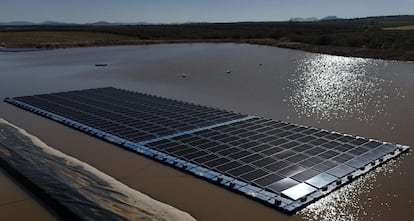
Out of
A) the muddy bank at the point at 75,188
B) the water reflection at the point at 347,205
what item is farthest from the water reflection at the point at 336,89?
the muddy bank at the point at 75,188

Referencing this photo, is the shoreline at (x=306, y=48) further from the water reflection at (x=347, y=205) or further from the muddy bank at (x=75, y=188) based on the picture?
the muddy bank at (x=75, y=188)

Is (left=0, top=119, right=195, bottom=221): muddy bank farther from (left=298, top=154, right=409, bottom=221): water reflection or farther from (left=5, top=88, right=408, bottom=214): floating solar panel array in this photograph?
(left=298, top=154, right=409, bottom=221): water reflection

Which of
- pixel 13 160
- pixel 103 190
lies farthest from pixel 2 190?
pixel 103 190

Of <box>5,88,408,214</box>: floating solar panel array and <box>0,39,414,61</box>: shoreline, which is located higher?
<box>0,39,414,61</box>: shoreline

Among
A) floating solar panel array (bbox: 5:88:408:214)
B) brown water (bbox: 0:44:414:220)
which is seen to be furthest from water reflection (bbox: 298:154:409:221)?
floating solar panel array (bbox: 5:88:408:214)

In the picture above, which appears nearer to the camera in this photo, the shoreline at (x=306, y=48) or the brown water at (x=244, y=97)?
the brown water at (x=244, y=97)

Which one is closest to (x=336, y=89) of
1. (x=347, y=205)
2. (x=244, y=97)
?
(x=244, y=97)
